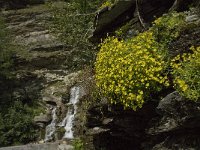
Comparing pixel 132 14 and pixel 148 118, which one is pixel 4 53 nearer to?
pixel 132 14

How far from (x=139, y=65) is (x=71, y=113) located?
45.1 ft

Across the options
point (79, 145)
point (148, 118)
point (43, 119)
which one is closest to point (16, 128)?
point (43, 119)

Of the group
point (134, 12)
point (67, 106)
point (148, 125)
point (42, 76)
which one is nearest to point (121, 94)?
point (148, 125)

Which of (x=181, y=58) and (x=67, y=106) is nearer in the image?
(x=181, y=58)

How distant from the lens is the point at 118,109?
8703 mm

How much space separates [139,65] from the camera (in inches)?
306

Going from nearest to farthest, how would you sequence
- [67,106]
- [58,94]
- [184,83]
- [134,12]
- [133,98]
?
[184,83] < [133,98] < [134,12] < [67,106] < [58,94]

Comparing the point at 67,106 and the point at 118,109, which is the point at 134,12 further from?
the point at 67,106

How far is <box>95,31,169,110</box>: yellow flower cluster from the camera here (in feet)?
25.2

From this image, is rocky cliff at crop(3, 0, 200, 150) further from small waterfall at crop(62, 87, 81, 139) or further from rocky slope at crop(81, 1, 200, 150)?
small waterfall at crop(62, 87, 81, 139)

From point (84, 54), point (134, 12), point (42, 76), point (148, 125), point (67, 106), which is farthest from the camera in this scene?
point (42, 76)

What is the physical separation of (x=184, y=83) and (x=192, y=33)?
128 cm

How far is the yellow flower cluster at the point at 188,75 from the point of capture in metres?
6.79

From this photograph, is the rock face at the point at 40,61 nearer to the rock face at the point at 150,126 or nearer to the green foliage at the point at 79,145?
the green foliage at the point at 79,145
